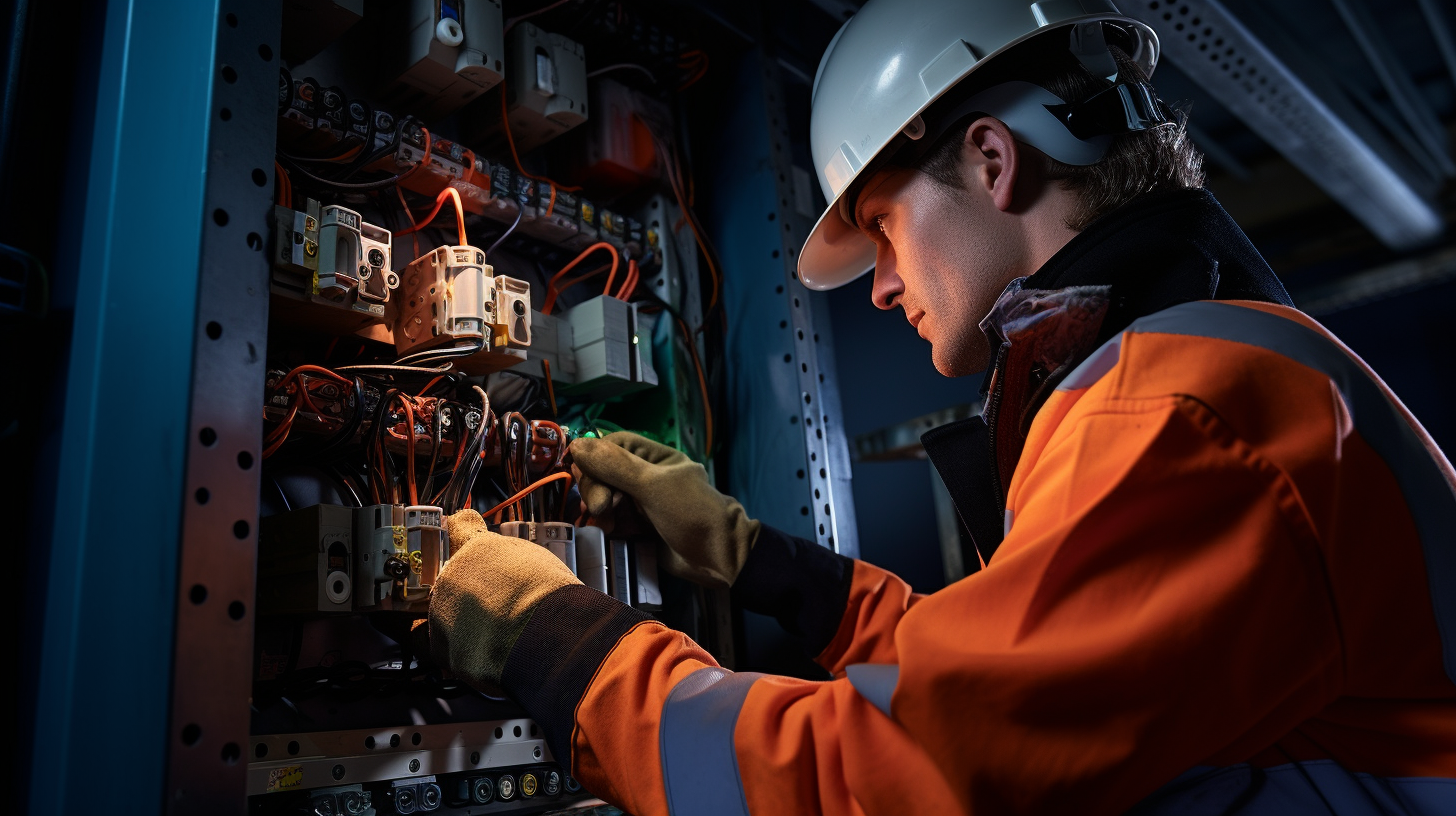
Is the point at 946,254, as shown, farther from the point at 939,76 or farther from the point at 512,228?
the point at 512,228

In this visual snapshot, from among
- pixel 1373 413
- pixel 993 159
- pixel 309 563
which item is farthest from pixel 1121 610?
pixel 309 563

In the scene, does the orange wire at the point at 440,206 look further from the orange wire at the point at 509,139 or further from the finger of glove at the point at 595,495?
the finger of glove at the point at 595,495

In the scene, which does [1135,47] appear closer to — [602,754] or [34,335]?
[602,754]

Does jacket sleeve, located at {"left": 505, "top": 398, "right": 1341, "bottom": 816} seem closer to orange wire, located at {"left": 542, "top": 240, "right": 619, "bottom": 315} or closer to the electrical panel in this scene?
the electrical panel

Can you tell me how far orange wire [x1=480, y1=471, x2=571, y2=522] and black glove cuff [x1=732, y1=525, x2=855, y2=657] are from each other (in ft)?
1.02

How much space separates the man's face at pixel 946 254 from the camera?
1.08m

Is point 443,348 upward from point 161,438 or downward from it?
upward

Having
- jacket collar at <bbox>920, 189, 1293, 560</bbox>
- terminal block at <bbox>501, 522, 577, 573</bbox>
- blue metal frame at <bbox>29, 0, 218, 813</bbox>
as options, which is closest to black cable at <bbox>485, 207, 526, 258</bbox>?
terminal block at <bbox>501, 522, 577, 573</bbox>

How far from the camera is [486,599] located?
990 mm

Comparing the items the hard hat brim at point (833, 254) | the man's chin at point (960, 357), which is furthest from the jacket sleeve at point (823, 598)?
the hard hat brim at point (833, 254)

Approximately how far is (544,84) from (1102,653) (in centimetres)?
130

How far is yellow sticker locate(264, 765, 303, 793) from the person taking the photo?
986mm

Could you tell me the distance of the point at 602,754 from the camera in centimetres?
81

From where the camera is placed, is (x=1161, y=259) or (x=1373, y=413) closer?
(x=1373, y=413)
